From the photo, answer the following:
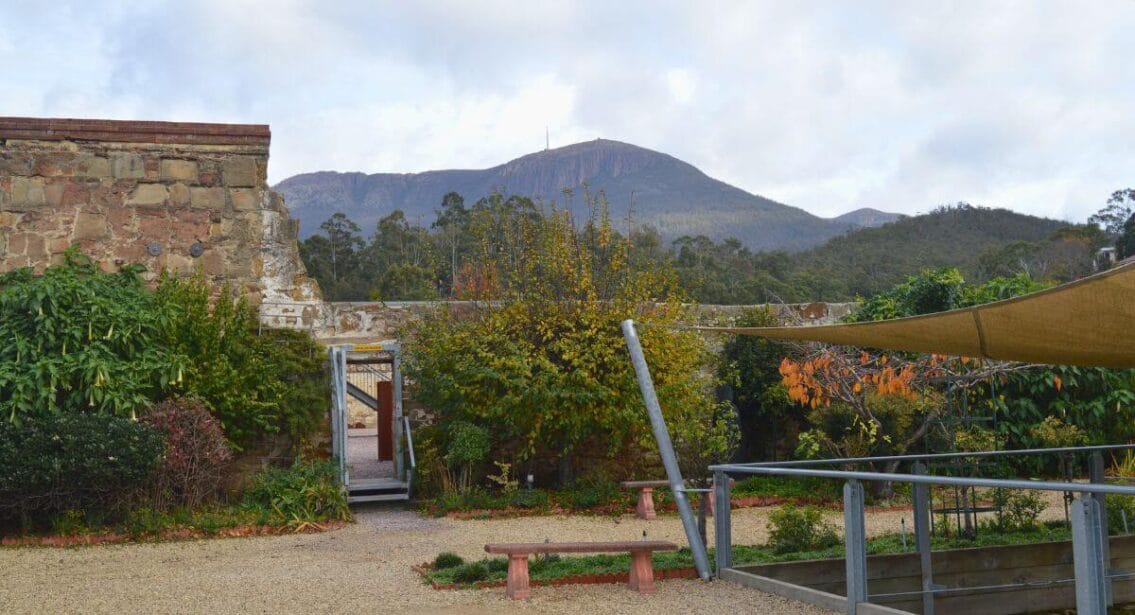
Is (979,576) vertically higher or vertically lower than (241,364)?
lower

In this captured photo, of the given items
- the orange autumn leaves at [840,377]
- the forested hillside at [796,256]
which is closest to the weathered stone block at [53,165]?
the orange autumn leaves at [840,377]

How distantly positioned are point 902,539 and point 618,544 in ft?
6.95

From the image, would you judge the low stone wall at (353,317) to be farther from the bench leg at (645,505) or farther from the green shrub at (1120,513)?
the green shrub at (1120,513)

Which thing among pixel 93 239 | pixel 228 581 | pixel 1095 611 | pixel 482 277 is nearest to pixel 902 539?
pixel 1095 611

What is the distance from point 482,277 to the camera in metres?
12.0

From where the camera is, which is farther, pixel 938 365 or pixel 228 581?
pixel 938 365

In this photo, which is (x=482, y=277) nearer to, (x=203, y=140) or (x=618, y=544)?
(x=203, y=140)

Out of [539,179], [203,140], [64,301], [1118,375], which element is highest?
[539,179]

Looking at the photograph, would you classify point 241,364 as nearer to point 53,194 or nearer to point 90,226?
point 90,226

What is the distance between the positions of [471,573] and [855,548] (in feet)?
8.31

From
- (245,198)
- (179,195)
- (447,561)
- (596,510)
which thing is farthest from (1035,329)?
(179,195)

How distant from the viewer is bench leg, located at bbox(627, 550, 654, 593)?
6258 millimetres

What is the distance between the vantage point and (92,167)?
11273 millimetres

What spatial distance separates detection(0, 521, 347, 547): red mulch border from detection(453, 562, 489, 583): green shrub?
10.5 ft
